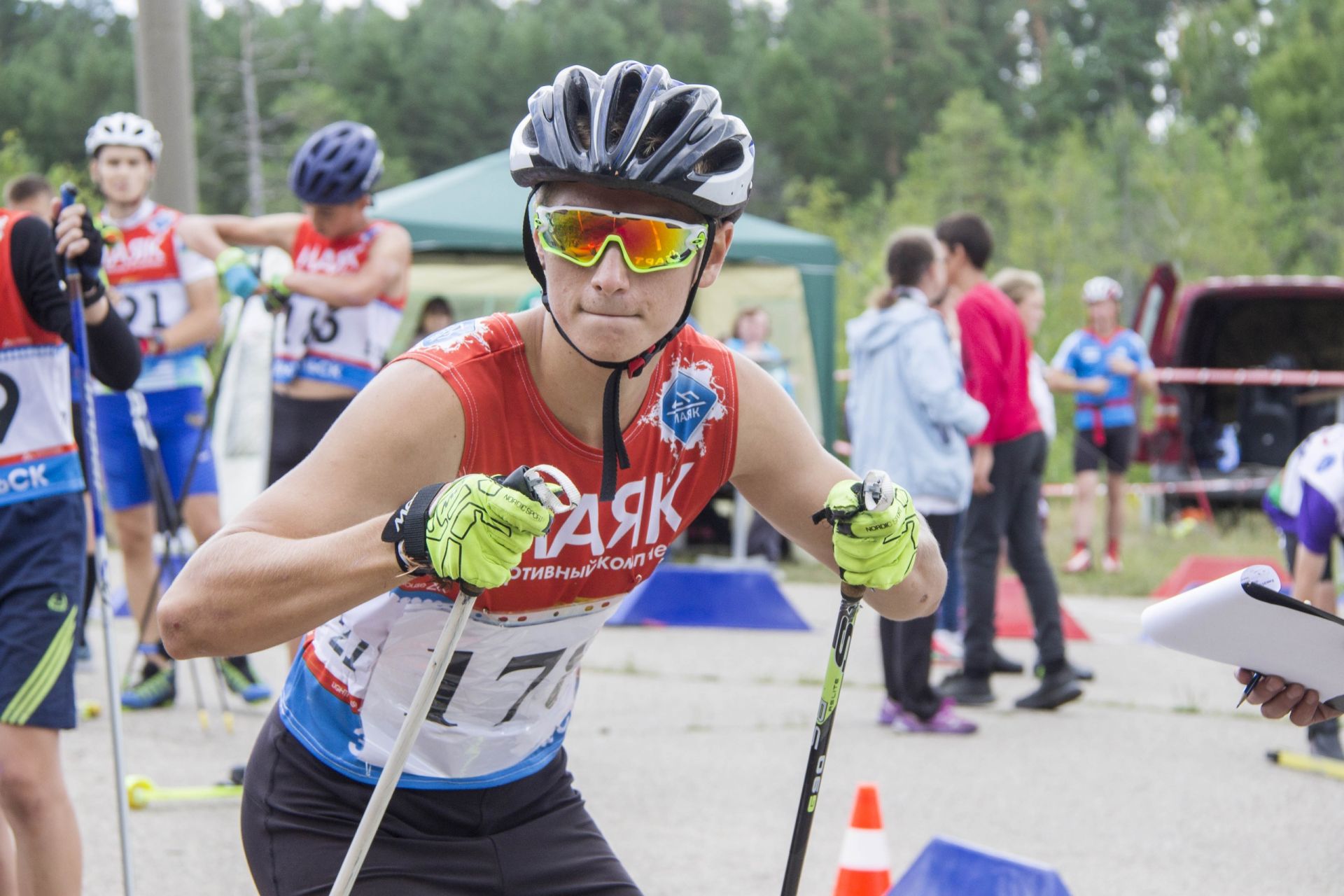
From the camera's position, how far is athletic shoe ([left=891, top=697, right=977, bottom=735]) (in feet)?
21.3

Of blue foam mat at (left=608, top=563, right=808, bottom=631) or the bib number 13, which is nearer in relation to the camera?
the bib number 13

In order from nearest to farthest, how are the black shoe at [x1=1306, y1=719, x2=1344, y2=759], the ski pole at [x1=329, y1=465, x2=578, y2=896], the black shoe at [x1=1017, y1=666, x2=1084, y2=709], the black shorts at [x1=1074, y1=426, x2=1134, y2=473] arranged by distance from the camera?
the ski pole at [x1=329, y1=465, x2=578, y2=896], the black shoe at [x1=1306, y1=719, x2=1344, y2=759], the black shoe at [x1=1017, y1=666, x2=1084, y2=709], the black shorts at [x1=1074, y1=426, x2=1134, y2=473]

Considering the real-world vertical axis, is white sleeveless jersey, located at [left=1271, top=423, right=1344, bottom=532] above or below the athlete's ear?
below

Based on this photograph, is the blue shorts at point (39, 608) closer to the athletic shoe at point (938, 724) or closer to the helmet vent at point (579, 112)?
the helmet vent at point (579, 112)

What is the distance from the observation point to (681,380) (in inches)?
101

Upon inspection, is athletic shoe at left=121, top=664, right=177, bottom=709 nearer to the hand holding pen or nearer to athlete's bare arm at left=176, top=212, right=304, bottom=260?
athlete's bare arm at left=176, top=212, right=304, bottom=260

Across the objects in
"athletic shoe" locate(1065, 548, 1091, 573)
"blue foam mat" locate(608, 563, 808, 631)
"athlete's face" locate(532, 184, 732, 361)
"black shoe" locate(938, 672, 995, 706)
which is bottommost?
"athletic shoe" locate(1065, 548, 1091, 573)

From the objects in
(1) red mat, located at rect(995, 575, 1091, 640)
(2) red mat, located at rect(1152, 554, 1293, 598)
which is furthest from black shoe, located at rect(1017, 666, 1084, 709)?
(2) red mat, located at rect(1152, 554, 1293, 598)

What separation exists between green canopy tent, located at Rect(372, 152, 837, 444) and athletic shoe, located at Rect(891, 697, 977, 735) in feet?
20.5

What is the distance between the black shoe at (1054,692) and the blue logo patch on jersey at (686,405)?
4809mm

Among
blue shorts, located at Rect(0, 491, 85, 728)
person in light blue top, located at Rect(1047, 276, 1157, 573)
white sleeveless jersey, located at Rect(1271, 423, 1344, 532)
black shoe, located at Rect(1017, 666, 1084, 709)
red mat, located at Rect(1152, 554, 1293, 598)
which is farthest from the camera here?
person in light blue top, located at Rect(1047, 276, 1157, 573)

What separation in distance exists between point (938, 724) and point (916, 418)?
1320mm

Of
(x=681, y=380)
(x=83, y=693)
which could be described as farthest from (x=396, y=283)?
(x=681, y=380)

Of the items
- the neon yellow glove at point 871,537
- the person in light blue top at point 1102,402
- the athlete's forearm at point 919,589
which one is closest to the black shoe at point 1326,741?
the athlete's forearm at point 919,589
